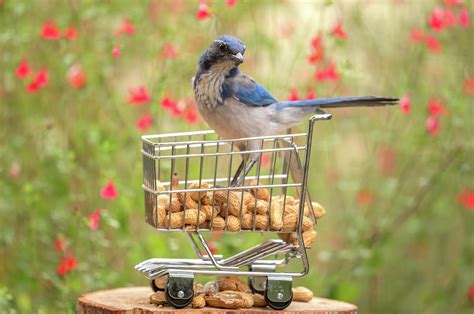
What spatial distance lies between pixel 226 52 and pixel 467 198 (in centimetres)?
320

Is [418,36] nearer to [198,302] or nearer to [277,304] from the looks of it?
[277,304]

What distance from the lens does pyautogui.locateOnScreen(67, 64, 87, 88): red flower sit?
5.68 meters

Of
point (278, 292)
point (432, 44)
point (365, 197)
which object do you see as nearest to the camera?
point (278, 292)

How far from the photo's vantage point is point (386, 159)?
7.25 m

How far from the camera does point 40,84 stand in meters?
5.52

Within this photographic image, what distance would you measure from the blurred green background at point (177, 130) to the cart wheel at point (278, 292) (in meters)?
1.14

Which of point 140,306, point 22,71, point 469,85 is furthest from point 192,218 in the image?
point 469,85

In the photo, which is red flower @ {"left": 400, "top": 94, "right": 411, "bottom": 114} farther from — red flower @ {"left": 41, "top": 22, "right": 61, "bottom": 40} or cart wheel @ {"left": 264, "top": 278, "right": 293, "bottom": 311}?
red flower @ {"left": 41, "top": 22, "right": 61, "bottom": 40}

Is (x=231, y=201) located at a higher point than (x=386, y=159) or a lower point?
higher

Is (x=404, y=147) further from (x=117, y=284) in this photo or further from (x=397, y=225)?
(x=117, y=284)

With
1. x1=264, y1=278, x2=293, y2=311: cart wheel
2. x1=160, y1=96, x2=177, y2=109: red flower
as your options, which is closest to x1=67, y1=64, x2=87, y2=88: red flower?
x1=160, y1=96, x2=177, y2=109: red flower

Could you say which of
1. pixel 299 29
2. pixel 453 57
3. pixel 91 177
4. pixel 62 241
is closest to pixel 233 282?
pixel 62 241

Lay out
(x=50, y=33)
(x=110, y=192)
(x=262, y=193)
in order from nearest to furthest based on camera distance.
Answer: (x=262, y=193)
(x=110, y=192)
(x=50, y=33)

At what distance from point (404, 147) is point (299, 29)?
161cm
